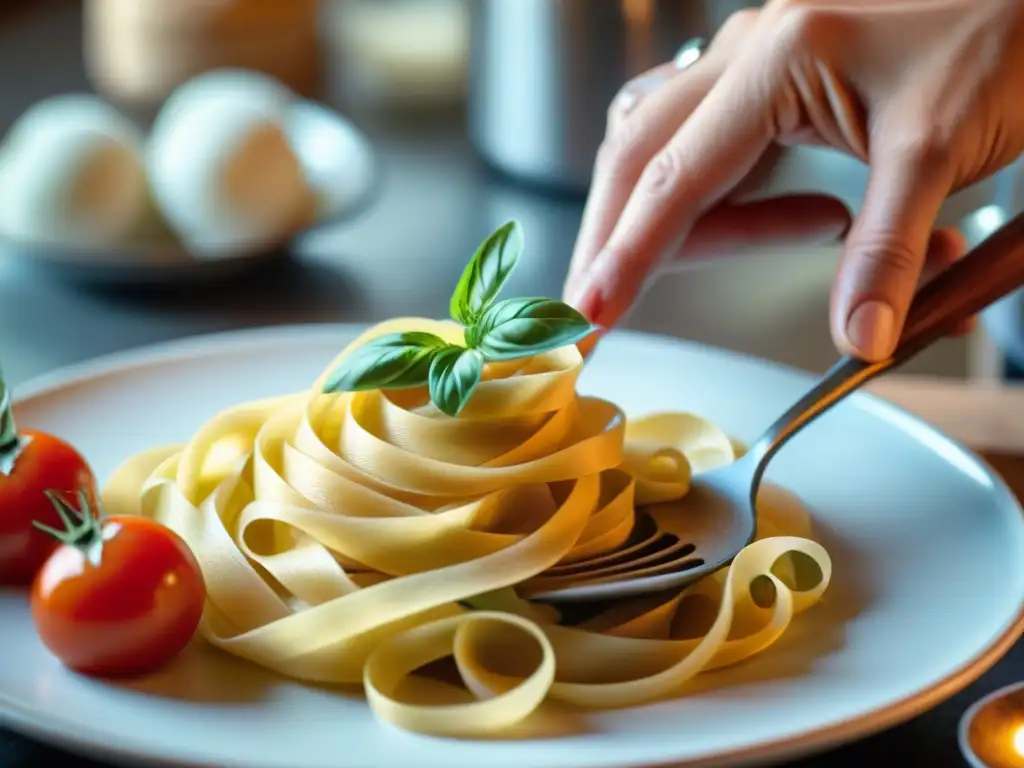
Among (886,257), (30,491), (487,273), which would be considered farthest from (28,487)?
(886,257)

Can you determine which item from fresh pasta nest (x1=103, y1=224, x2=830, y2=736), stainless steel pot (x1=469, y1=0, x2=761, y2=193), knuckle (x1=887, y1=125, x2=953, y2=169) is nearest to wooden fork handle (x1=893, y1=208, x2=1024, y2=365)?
knuckle (x1=887, y1=125, x2=953, y2=169)

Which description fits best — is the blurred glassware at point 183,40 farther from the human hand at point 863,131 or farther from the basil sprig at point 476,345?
the basil sprig at point 476,345

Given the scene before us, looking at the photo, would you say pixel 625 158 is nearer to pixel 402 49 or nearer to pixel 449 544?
pixel 449 544

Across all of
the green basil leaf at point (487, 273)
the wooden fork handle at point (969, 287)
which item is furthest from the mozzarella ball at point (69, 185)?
the wooden fork handle at point (969, 287)

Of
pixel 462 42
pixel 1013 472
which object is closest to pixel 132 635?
pixel 1013 472

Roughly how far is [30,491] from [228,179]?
3.65ft

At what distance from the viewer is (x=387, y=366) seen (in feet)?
4.03

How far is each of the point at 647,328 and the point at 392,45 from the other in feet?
6.32

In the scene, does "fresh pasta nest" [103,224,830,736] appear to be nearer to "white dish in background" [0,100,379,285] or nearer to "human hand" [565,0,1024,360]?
"human hand" [565,0,1024,360]

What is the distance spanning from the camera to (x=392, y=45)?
398cm

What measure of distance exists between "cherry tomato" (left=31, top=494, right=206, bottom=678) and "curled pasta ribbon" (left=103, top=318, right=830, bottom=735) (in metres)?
0.06

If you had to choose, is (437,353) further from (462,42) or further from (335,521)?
(462,42)

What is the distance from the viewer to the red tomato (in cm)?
127

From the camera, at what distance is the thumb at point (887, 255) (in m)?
1.42
